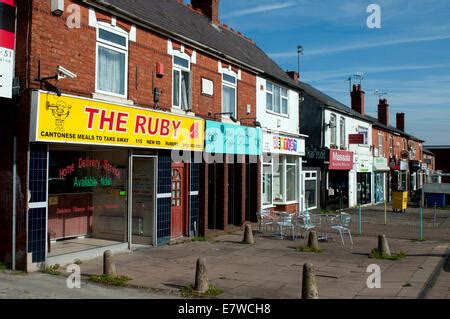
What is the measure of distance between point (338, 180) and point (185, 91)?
16080 millimetres

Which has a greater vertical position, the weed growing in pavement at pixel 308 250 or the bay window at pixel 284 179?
the bay window at pixel 284 179

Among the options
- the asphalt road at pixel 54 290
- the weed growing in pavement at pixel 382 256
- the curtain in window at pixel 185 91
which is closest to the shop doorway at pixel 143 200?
the curtain in window at pixel 185 91

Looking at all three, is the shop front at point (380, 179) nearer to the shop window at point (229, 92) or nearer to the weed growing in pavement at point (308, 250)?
the shop window at point (229, 92)

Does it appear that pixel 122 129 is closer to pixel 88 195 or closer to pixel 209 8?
pixel 88 195

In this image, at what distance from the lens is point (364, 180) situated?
105 feet

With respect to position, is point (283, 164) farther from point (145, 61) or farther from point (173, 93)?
point (145, 61)

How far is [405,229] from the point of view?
18688 millimetres

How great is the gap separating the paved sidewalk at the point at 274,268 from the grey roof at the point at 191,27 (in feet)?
19.7

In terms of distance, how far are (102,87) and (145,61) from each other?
5.55ft

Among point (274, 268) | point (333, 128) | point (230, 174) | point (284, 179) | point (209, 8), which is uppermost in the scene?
point (209, 8)

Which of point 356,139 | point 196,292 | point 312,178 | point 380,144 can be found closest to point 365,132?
point 380,144

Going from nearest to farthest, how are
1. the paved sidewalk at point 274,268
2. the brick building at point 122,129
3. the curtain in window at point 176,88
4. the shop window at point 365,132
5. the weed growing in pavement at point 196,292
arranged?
1. the weed growing in pavement at point 196,292
2. the paved sidewalk at point 274,268
3. the brick building at point 122,129
4. the curtain in window at point 176,88
5. the shop window at point 365,132

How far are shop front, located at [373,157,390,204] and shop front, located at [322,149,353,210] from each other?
20.3 ft

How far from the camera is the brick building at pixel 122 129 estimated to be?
31.6 ft
